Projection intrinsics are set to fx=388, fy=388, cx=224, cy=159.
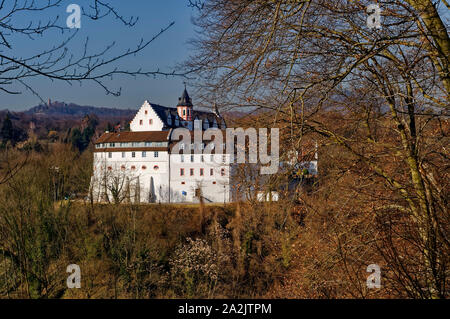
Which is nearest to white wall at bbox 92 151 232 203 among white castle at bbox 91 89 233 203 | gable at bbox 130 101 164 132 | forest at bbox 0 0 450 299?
white castle at bbox 91 89 233 203

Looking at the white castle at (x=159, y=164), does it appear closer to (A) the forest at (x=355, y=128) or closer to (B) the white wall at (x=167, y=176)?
(B) the white wall at (x=167, y=176)

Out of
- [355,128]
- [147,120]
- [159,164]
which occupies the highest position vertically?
[147,120]

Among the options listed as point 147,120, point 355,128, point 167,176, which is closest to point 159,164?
point 167,176

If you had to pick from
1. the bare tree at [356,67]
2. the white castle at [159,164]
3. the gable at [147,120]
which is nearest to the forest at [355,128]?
the bare tree at [356,67]

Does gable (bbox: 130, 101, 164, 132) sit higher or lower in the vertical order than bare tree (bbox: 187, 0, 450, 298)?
higher

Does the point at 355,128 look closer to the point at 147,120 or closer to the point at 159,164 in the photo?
the point at 159,164

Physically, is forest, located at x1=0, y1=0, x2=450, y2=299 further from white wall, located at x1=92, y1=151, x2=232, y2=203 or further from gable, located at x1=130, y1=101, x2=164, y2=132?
gable, located at x1=130, y1=101, x2=164, y2=132

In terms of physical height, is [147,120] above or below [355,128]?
above

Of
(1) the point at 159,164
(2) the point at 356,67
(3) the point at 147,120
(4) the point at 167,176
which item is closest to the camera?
(2) the point at 356,67

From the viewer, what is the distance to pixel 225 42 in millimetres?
3760

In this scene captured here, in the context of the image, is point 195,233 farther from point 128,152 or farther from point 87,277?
point 128,152

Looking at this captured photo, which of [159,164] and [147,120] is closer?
[159,164]

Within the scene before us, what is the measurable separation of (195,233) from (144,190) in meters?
13.7

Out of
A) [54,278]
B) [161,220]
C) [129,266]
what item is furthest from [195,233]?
[54,278]
